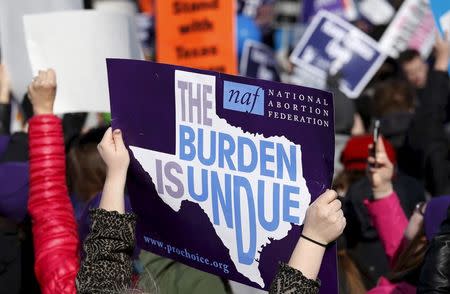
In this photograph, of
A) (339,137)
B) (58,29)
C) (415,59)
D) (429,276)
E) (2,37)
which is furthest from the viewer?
(415,59)

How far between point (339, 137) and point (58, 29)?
1.85m

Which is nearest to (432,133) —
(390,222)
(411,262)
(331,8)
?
(390,222)

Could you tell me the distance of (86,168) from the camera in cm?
370

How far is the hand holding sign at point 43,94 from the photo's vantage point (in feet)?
10.5

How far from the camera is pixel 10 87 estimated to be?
15.9 ft

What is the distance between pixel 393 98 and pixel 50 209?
3.47m

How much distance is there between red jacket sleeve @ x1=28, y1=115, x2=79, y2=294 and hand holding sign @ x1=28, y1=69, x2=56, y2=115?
0.14ft

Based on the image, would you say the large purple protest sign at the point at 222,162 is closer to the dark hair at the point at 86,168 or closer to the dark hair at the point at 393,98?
the dark hair at the point at 86,168

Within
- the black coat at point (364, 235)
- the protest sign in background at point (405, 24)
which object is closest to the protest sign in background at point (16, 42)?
the black coat at point (364, 235)

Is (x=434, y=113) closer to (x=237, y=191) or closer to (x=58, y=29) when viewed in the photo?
(x=58, y=29)

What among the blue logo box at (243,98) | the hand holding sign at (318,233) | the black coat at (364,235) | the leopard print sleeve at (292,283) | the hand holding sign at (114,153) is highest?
the blue logo box at (243,98)

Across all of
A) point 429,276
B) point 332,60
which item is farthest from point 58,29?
point 332,60

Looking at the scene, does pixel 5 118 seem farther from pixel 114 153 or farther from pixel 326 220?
pixel 326 220

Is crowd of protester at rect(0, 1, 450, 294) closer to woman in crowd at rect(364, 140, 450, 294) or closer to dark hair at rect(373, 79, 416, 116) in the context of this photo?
woman in crowd at rect(364, 140, 450, 294)
